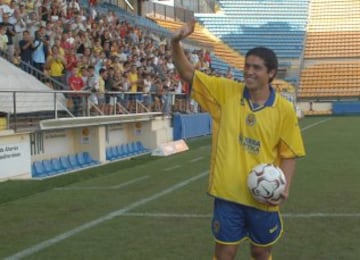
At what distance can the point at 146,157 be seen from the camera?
59.1ft

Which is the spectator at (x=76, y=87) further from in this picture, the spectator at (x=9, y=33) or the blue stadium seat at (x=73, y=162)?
the spectator at (x=9, y=33)

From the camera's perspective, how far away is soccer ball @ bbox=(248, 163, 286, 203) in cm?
439

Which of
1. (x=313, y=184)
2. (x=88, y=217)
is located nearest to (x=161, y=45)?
(x=313, y=184)

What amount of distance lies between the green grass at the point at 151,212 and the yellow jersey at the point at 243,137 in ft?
7.47

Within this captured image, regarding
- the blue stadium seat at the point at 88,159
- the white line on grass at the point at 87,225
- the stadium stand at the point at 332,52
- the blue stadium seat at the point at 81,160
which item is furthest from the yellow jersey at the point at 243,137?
Answer: the stadium stand at the point at 332,52

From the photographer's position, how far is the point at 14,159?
42.1 ft

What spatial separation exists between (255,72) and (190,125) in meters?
20.2

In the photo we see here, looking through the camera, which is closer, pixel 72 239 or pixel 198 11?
pixel 72 239

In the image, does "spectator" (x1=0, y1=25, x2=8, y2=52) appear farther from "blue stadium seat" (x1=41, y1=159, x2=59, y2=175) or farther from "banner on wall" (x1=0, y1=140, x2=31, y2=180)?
"banner on wall" (x1=0, y1=140, x2=31, y2=180)

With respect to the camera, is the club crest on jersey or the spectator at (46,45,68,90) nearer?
the club crest on jersey

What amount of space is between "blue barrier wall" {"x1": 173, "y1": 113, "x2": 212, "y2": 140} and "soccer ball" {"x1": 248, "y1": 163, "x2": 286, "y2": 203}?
727 inches

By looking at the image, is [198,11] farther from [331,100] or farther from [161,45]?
[161,45]

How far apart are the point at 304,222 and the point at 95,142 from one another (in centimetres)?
909

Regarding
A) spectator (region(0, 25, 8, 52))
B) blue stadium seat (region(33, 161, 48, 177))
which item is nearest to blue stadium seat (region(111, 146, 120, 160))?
blue stadium seat (region(33, 161, 48, 177))
